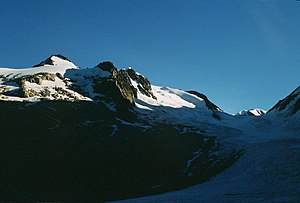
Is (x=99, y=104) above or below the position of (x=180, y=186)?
above

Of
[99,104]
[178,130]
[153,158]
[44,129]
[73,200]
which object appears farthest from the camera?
[99,104]

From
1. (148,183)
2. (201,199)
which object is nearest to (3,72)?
(148,183)

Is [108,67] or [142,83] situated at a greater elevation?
[142,83]

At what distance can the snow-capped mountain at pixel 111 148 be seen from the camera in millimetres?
51531

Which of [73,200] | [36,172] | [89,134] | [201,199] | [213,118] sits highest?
[213,118]

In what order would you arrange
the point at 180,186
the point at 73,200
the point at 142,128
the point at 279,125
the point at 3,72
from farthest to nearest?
the point at 3,72 < the point at 279,125 < the point at 142,128 < the point at 180,186 < the point at 73,200

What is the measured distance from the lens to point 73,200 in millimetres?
45875

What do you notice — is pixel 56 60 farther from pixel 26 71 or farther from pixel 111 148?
pixel 111 148

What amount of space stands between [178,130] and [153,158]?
3283 cm

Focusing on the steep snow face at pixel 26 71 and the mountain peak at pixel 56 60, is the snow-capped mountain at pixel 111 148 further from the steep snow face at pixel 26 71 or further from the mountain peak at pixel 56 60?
the mountain peak at pixel 56 60

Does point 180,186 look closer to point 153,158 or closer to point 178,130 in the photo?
point 153,158

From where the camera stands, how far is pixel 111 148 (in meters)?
73.8

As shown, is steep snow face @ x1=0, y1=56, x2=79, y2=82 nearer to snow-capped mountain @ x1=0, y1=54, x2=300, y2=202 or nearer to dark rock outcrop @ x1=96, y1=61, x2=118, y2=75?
snow-capped mountain @ x1=0, y1=54, x2=300, y2=202

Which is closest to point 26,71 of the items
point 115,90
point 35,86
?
point 35,86
